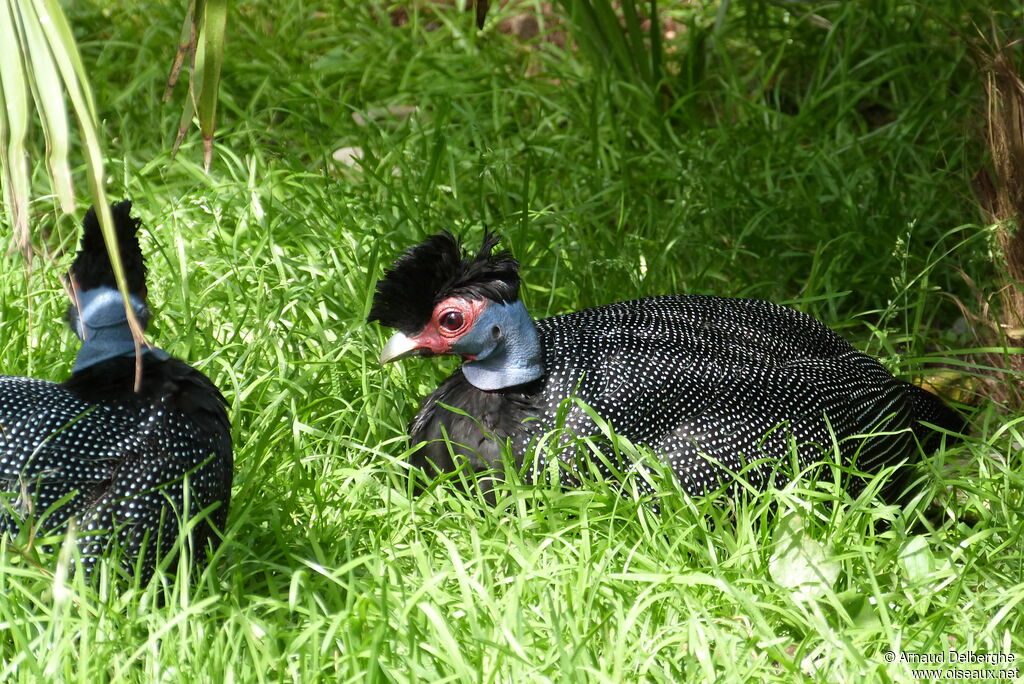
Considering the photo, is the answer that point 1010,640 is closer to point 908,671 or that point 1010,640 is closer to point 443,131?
point 908,671

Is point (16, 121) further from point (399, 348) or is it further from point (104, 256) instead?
point (399, 348)

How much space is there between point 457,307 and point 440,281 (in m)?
0.09

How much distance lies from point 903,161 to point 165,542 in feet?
10.8

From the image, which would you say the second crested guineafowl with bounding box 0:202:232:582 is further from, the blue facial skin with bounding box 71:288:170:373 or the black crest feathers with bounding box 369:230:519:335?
the black crest feathers with bounding box 369:230:519:335

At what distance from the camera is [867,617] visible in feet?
8.24

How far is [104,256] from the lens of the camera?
2588mm

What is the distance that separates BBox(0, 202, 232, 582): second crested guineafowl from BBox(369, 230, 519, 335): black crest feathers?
0.59 meters

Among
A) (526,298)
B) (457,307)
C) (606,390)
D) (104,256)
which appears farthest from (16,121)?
(526,298)

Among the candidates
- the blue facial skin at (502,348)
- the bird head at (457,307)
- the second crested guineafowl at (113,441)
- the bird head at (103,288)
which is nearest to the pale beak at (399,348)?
the bird head at (457,307)

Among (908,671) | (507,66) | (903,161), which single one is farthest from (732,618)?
(507,66)

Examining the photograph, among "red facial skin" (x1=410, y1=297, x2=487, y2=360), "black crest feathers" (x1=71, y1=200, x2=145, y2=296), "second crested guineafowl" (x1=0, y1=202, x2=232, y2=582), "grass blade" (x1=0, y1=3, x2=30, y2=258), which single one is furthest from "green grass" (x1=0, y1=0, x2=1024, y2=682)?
"black crest feathers" (x1=71, y1=200, x2=145, y2=296)

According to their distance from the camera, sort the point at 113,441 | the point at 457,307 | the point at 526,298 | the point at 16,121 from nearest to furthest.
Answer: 1. the point at 16,121
2. the point at 113,441
3. the point at 457,307
4. the point at 526,298

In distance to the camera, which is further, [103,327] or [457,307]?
[457,307]

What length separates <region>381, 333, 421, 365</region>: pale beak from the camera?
10.3 feet
